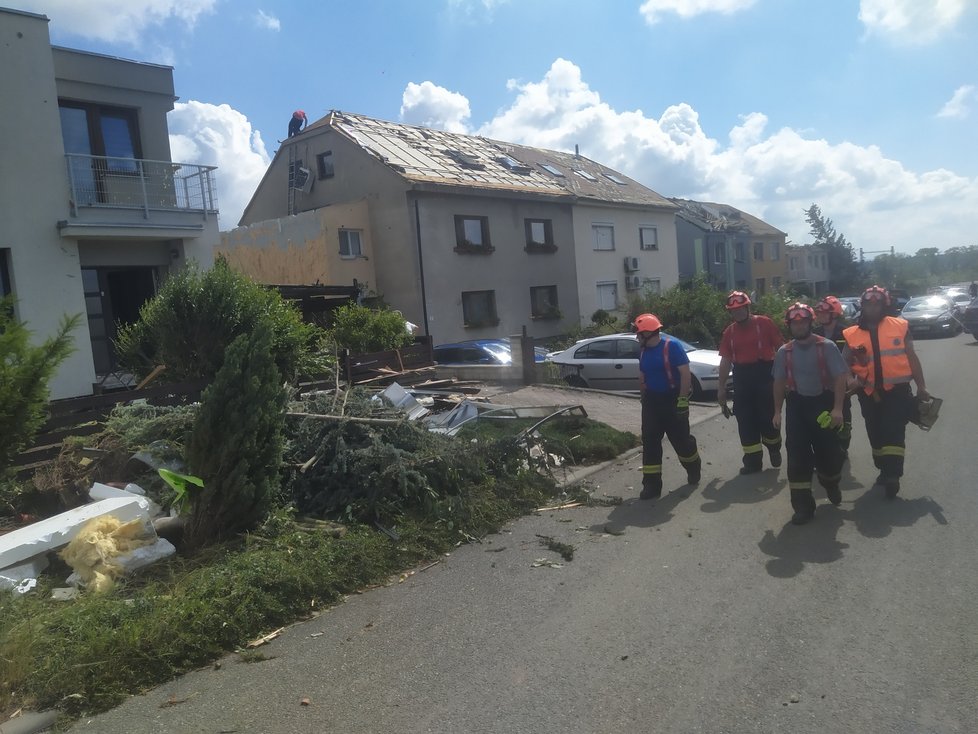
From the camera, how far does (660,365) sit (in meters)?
7.42

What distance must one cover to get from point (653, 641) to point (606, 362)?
11.7 metres

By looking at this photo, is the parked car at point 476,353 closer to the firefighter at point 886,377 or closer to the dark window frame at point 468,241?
the dark window frame at point 468,241

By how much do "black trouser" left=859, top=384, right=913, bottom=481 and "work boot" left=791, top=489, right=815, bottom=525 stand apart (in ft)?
3.02

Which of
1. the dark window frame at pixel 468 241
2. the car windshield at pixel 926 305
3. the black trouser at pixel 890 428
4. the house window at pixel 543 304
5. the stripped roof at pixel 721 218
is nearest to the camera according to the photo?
the black trouser at pixel 890 428

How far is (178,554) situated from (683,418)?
447 cm

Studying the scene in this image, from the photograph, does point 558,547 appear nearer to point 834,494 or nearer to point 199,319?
point 834,494

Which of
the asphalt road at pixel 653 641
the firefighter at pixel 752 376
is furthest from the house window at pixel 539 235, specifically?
the asphalt road at pixel 653 641

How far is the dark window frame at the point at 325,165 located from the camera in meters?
26.7

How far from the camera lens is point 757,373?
7891 millimetres

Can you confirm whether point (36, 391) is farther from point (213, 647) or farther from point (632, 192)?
point (632, 192)

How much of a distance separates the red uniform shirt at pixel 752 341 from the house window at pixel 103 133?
1124 centimetres

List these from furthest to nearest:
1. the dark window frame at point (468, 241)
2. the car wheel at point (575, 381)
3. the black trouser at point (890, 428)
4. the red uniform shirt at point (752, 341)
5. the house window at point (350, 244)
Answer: the dark window frame at point (468, 241)
the house window at point (350, 244)
the car wheel at point (575, 381)
the red uniform shirt at point (752, 341)
the black trouser at point (890, 428)

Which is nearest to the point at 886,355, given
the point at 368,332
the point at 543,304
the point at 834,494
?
the point at 834,494

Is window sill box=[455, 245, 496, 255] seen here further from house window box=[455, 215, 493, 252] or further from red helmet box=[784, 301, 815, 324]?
red helmet box=[784, 301, 815, 324]
